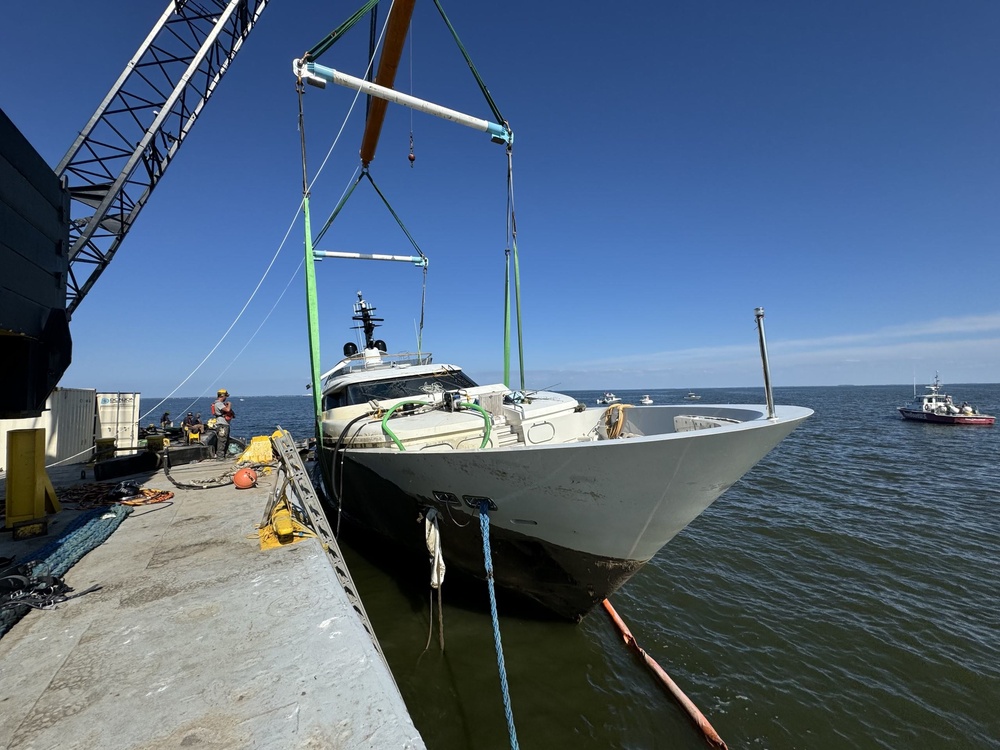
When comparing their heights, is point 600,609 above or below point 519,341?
below

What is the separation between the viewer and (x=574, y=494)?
429 cm

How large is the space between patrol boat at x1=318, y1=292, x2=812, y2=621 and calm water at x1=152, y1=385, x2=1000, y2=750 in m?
0.80

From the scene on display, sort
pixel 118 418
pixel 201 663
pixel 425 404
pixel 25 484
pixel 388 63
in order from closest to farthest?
pixel 201 663, pixel 25 484, pixel 425 404, pixel 388 63, pixel 118 418

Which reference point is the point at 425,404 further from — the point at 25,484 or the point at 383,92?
the point at 383,92

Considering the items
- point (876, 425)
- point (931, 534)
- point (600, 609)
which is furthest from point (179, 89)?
point (876, 425)

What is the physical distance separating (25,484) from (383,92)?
7310mm

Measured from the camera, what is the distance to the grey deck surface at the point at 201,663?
195 centimetres

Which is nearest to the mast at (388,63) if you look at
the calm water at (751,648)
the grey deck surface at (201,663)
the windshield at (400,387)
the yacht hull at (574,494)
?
the windshield at (400,387)

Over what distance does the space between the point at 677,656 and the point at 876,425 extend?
37.9 meters

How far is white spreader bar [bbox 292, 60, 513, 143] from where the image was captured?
6906 millimetres

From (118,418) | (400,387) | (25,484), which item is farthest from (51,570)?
(118,418)

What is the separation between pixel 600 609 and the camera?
6355 millimetres

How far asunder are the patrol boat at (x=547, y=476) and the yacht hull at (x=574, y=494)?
0.05 feet

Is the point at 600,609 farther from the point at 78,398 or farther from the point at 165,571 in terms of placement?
the point at 78,398
